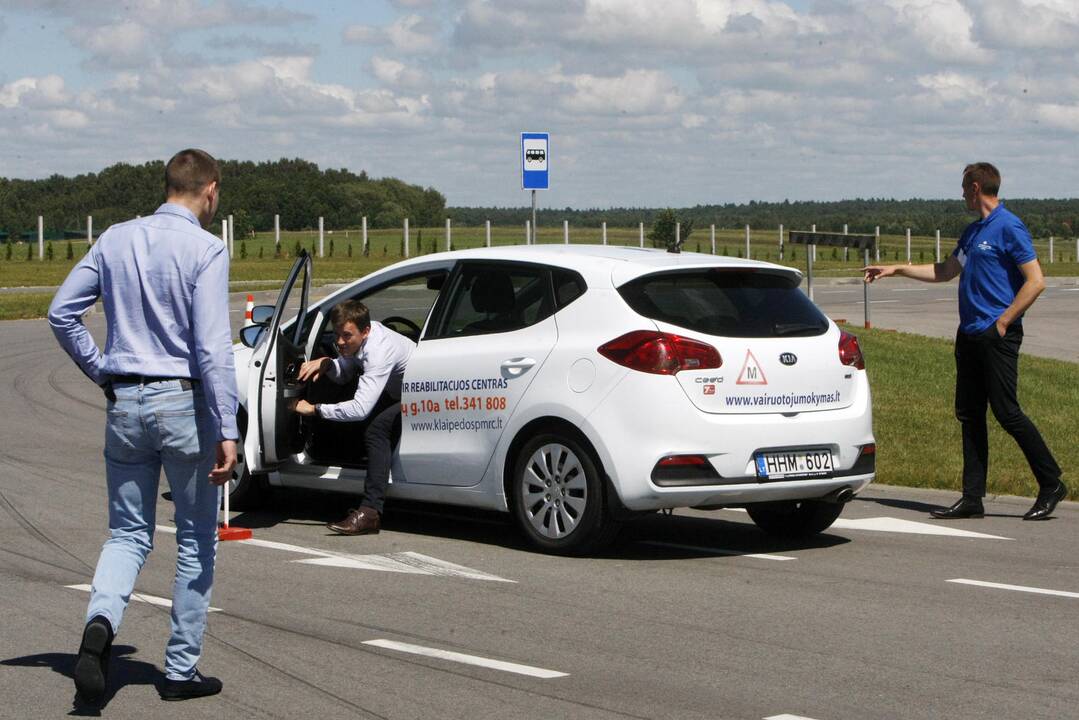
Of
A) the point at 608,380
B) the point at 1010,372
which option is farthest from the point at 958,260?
the point at 608,380

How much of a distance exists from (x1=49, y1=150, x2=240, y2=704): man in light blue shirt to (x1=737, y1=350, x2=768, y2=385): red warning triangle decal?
11.6 ft

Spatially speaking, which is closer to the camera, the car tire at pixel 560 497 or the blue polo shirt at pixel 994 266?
the car tire at pixel 560 497

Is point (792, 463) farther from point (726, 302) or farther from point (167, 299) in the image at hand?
point (167, 299)

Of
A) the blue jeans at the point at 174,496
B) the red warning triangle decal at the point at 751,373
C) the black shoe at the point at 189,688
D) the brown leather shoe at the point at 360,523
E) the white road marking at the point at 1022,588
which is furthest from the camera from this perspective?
the brown leather shoe at the point at 360,523

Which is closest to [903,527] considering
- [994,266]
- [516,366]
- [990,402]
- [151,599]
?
[990,402]

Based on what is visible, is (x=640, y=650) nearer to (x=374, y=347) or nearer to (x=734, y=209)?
(x=374, y=347)

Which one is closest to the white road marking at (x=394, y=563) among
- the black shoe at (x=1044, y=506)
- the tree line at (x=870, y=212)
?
the black shoe at (x=1044, y=506)

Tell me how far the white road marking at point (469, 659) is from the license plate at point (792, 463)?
2548mm

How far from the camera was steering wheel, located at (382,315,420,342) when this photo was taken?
33.6ft

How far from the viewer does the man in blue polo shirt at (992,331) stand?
33.6ft

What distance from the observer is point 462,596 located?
306 inches

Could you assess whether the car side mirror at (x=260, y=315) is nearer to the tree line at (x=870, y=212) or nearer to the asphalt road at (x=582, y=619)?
the asphalt road at (x=582, y=619)

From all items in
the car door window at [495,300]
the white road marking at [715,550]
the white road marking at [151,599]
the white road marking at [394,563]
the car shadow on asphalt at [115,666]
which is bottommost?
the white road marking at [715,550]

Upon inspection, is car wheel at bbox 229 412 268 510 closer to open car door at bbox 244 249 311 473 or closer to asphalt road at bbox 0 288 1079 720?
asphalt road at bbox 0 288 1079 720
